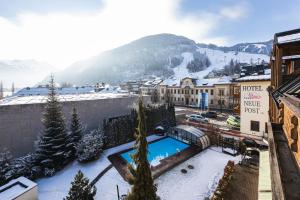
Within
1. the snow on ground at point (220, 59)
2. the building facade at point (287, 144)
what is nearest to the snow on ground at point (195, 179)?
the building facade at point (287, 144)

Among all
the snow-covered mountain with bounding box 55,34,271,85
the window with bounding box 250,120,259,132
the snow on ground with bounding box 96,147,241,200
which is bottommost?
the snow on ground with bounding box 96,147,241,200

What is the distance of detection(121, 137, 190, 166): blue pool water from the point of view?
18006 mm

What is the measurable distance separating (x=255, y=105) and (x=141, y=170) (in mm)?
20907

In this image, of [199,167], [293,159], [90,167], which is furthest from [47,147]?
[293,159]

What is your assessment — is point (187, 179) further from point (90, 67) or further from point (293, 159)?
point (90, 67)

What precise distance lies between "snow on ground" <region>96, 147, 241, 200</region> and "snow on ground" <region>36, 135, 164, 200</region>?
2.44 ft

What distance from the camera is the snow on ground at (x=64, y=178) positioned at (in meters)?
12.3

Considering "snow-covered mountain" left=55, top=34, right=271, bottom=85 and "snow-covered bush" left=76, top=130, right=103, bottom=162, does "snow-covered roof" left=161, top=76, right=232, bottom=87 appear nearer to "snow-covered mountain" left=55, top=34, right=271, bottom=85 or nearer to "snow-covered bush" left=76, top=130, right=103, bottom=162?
"snow-covered bush" left=76, top=130, right=103, bottom=162

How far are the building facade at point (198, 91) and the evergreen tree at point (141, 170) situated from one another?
110 feet

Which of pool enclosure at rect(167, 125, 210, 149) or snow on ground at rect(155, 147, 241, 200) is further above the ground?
pool enclosure at rect(167, 125, 210, 149)

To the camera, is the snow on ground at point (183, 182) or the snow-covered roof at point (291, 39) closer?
the snow-covered roof at point (291, 39)

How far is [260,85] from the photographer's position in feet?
73.4

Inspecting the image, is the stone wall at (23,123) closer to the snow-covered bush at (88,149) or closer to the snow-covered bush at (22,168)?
the snow-covered bush at (22,168)

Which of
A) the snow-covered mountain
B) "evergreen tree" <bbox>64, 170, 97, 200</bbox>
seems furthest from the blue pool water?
the snow-covered mountain
